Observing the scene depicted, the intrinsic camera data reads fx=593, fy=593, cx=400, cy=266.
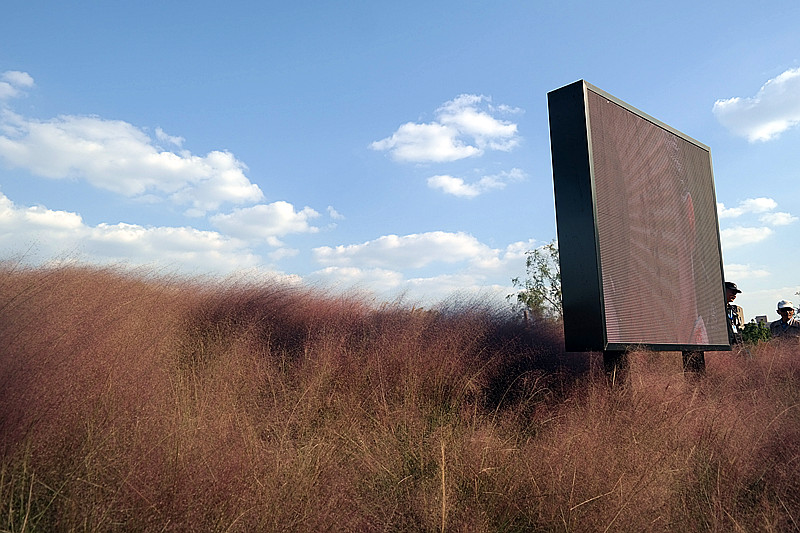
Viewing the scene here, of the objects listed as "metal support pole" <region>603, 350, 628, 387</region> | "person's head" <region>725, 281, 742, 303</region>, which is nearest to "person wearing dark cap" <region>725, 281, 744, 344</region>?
"person's head" <region>725, 281, 742, 303</region>

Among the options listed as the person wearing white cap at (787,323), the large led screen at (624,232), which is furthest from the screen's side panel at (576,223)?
the person wearing white cap at (787,323)

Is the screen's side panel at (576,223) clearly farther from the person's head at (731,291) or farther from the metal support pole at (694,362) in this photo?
the person's head at (731,291)

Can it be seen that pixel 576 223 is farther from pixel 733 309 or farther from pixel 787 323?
pixel 787 323

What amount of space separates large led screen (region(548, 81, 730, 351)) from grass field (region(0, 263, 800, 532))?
0.58 m

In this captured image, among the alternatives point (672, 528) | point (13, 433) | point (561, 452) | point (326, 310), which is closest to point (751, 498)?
point (672, 528)

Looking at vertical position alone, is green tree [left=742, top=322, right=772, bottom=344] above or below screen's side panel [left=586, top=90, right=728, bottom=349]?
below

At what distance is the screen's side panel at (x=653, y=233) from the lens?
484cm

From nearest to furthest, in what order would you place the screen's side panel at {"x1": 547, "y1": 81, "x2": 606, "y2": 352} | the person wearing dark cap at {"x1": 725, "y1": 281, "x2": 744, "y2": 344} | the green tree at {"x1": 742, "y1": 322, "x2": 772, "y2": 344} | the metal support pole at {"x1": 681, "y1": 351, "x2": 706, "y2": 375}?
the screen's side panel at {"x1": 547, "y1": 81, "x2": 606, "y2": 352}
the metal support pole at {"x1": 681, "y1": 351, "x2": 706, "y2": 375}
the person wearing dark cap at {"x1": 725, "y1": 281, "x2": 744, "y2": 344}
the green tree at {"x1": 742, "y1": 322, "x2": 772, "y2": 344}

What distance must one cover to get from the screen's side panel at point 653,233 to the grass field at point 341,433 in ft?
1.99

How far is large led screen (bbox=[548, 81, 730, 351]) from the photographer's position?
4.66 m

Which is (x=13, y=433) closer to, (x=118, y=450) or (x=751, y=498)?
(x=118, y=450)

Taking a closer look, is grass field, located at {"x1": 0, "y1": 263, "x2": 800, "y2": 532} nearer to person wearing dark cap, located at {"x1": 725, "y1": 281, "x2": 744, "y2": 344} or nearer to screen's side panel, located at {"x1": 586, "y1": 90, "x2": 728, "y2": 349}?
screen's side panel, located at {"x1": 586, "y1": 90, "x2": 728, "y2": 349}

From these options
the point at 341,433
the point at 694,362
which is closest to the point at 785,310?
the point at 694,362

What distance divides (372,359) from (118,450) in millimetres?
2388
